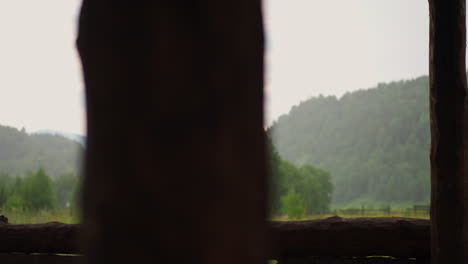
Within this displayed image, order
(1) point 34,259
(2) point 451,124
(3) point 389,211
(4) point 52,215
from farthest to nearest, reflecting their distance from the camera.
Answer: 1. (3) point 389,211
2. (4) point 52,215
3. (1) point 34,259
4. (2) point 451,124

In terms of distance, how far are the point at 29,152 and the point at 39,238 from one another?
127 ft

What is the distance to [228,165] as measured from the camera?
104cm

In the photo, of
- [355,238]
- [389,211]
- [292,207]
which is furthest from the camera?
[292,207]

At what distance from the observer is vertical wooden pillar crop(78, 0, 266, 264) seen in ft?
3.28

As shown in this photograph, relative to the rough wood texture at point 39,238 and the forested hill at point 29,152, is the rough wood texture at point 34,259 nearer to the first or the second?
the rough wood texture at point 39,238

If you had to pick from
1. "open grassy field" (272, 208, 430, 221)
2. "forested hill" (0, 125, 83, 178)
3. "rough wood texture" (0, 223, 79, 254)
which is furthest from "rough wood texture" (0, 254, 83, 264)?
"forested hill" (0, 125, 83, 178)

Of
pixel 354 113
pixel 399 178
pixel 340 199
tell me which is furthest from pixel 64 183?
pixel 354 113

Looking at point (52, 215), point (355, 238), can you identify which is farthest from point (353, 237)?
point (52, 215)

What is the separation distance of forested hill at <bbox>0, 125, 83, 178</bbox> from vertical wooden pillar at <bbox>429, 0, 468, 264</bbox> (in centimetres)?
3877

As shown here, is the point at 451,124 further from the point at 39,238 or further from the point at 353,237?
the point at 39,238

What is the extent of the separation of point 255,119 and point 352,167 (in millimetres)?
59764

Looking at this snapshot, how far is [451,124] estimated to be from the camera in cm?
384

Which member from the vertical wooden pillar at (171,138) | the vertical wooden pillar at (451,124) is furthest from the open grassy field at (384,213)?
the vertical wooden pillar at (171,138)

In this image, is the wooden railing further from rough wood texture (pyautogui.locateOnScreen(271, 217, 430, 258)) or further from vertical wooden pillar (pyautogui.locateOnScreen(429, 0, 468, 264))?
vertical wooden pillar (pyautogui.locateOnScreen(429, 0, 468, 264))
